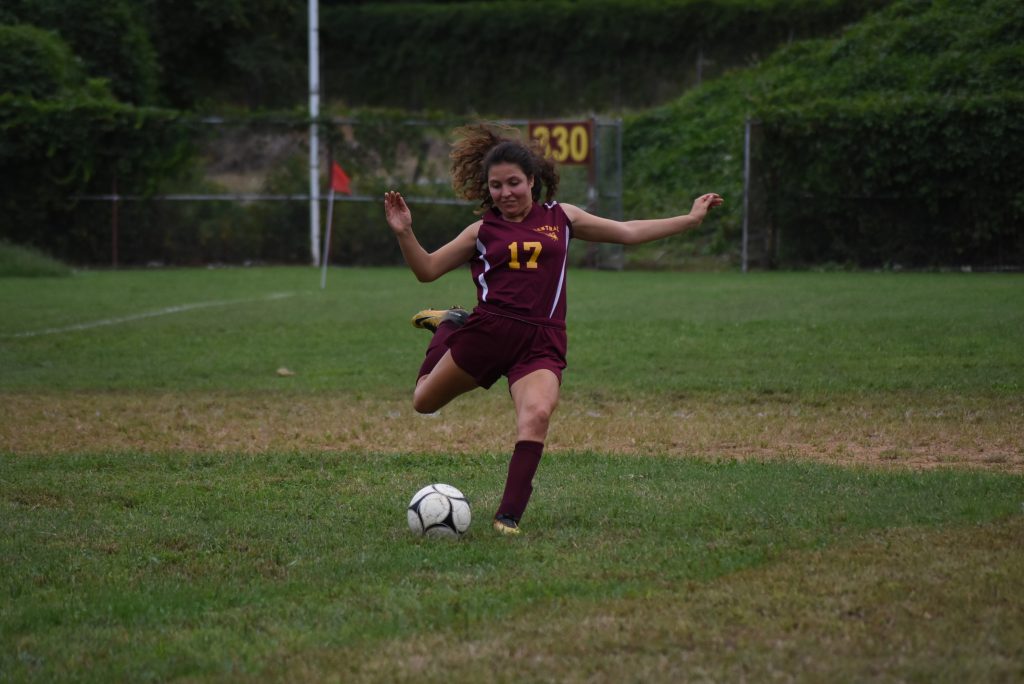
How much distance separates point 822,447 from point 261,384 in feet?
18.3

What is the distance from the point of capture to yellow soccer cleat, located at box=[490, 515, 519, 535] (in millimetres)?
5902

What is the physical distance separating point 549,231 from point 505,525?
1.51 m

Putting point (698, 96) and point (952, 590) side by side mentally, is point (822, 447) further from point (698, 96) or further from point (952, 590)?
point (698, 96)

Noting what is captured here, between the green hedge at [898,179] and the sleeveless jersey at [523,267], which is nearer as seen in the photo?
the sleeveless jersey at [523,267]

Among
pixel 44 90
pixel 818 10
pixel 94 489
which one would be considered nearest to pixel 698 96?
pixel 818 10

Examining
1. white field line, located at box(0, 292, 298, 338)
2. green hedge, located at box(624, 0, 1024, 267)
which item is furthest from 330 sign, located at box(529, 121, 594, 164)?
white field line, located at box(0, 292, 298, 338)

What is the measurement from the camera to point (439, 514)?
19.3 feet

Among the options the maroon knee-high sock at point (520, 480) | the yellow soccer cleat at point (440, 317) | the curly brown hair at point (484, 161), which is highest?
the curly brown hair at point (484, 161)

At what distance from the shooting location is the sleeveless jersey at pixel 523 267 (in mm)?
6281

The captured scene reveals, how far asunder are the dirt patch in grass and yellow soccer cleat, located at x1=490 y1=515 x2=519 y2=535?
2291 mm

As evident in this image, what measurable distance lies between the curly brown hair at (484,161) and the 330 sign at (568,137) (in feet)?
61.0

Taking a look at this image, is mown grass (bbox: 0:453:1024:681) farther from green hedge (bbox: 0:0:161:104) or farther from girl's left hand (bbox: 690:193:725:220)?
green hedge (bbox: 0:0:161:104)

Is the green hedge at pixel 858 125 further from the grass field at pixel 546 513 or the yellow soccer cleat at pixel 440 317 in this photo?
the yellow soccer cleat at pixel 440 317

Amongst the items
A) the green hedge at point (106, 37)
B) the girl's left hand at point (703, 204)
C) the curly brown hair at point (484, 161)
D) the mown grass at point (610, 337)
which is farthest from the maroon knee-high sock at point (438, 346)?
the green hedge at point (106, 37)
